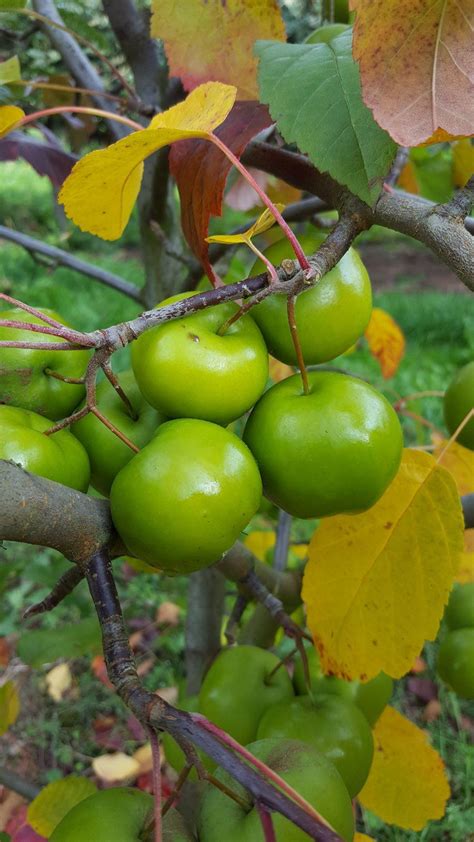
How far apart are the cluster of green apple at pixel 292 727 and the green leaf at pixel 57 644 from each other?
0.24 meters

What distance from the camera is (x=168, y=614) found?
6.91 ft

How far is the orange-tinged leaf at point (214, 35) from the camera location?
0.75 metres

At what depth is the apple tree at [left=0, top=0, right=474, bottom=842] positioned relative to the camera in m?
0.46

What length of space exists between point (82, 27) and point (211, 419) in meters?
0.97

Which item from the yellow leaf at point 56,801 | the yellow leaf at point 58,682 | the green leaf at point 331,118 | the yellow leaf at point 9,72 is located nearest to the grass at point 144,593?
the yellow leaf at point 58,682

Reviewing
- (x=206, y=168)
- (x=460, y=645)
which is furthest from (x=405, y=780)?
(x=206, y=168)

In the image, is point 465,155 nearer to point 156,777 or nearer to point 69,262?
point 69,262

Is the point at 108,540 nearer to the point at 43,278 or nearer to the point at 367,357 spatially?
the point at 367,357

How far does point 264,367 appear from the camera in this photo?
54cm

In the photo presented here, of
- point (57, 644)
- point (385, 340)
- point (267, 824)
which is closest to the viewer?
point (267, 824)

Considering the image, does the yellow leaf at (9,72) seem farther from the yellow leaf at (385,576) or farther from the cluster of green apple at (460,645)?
the cluster of green apple at (460,645)

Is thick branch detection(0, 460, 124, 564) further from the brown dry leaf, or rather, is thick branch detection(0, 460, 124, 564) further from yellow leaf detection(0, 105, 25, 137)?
the brown dry leaf

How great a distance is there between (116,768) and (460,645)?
1.02 metres

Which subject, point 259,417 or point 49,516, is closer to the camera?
point 49,516
